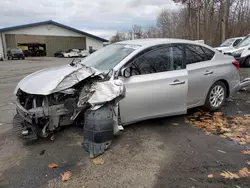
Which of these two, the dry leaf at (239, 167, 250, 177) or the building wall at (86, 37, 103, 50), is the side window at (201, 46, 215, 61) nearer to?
the dry leaf at (239, 167, 250, 177)

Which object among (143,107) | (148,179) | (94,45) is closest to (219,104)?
(143,107)

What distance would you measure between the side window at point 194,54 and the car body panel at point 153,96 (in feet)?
1.29

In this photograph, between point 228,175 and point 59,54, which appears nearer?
point 228,175

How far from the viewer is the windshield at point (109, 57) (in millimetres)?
3990

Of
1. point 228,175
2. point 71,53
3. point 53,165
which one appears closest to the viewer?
point 228,175

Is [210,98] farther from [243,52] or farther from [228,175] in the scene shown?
[243,52]

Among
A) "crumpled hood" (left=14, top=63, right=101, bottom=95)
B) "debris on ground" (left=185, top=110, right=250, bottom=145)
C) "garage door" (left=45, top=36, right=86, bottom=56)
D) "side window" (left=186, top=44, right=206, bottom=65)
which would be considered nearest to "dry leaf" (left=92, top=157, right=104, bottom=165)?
"crumpled hood" (left=14, top=63, right=101, bottom=95)

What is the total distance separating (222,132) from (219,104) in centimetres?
118

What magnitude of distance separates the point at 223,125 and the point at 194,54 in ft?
5.04

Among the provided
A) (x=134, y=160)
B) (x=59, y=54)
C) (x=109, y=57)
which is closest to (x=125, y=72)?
(x=109, y=57)

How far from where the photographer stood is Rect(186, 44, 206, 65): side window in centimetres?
448

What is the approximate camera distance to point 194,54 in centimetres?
463

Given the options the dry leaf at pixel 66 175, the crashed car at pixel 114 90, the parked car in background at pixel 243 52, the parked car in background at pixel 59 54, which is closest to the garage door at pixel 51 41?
the parked car in background at pixel 59 54

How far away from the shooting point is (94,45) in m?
44.9
